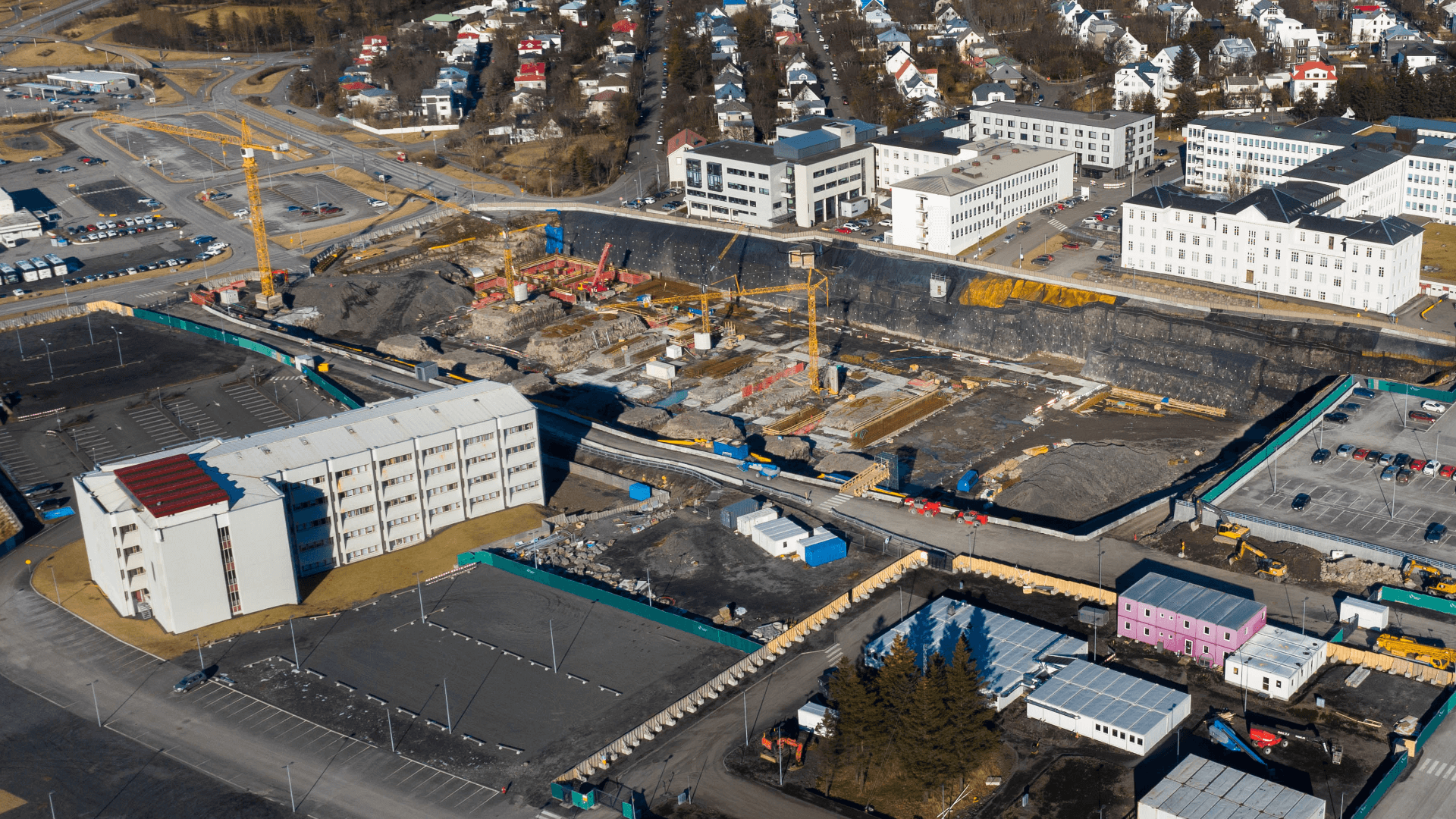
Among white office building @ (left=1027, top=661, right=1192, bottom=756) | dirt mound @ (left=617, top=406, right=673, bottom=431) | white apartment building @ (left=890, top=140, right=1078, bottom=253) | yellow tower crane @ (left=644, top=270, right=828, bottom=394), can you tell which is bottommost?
white office building @ (left=1027, top=661, right=1192, bottom=756)

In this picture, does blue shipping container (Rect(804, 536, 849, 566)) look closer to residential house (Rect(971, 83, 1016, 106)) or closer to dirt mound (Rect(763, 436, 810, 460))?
dirt mound (Rect(763, 436, 810, 460))

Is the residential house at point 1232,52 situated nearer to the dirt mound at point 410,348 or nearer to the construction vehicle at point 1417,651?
the dirt mound at point 410,348

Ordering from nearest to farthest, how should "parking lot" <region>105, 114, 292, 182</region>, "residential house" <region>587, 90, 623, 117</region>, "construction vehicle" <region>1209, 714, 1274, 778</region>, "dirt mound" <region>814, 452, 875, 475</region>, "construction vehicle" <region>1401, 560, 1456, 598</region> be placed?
"construction vehicle" <region>1209, 714, 1274, 778</region> < "construction vehicle" <region>1401, 560, 1456, 598</region> < "dirt mound" <region>814, 452, 875, 475</region> < "parking lot" <region>105, 114, 292, 182</region> < "residential house" <region>587, 90, 623, 117</region>

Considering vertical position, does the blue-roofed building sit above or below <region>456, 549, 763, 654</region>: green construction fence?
below

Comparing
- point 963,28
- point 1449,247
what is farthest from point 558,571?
point 963,28

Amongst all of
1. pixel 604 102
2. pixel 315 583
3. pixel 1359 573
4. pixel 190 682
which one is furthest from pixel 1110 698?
pixel 604 102

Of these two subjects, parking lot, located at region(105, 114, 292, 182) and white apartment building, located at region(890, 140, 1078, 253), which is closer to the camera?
white apartment building, located at region(890, 140, 1078, 253)

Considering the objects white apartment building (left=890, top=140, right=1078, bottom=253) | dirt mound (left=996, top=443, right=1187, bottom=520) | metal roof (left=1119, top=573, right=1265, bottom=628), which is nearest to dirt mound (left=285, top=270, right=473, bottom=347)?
white apartment building (left=890, top=140, right=1078, bottom=253)

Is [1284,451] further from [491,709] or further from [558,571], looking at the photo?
[491,709]
